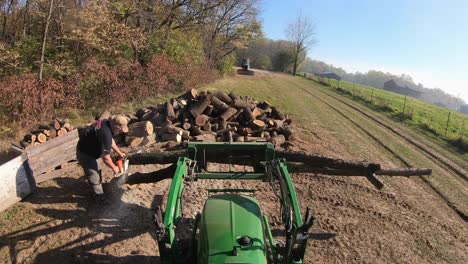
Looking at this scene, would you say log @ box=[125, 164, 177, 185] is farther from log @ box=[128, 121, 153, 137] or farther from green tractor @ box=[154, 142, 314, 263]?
log @ box=[128, 121, 153, 137]

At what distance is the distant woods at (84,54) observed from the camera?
12564 millimetres

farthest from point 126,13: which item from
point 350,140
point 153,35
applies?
point 350,140

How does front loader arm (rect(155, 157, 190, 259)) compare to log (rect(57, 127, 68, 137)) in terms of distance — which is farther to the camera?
log (rect(57, 127, 68, 137))

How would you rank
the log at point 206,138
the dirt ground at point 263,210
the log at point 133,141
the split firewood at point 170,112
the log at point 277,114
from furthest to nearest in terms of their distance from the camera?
the log at point 277,114 < the split firewood at point 170,112 < the log at point 206,138 < the log at point 133,141 < the dirt ground at point 263,210

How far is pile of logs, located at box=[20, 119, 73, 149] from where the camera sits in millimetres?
9758

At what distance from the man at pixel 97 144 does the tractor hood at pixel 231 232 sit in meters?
2.75

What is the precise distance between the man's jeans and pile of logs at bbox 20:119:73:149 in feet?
10.7

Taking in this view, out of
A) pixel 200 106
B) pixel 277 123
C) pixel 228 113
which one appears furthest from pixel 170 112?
pixel 277 123

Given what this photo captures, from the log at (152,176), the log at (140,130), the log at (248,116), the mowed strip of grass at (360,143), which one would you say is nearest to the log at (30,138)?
the log at (140,130)

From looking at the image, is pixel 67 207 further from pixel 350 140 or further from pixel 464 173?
pixel 464 173

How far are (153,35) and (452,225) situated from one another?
1747cm

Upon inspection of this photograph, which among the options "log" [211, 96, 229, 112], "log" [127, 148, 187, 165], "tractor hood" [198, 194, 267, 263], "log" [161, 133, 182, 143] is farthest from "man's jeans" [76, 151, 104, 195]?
"log" [211, 96, 229, 112]

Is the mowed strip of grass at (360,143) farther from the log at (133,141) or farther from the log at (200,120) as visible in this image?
the log at (133,141)

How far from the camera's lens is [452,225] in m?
8.44
